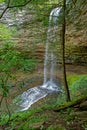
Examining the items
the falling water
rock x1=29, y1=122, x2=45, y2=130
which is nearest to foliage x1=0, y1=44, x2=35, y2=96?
rock x1=29, y1=122, x2=45, y2=130

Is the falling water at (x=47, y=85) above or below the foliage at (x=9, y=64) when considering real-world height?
below

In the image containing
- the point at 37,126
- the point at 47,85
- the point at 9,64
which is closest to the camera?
the point at 9,64

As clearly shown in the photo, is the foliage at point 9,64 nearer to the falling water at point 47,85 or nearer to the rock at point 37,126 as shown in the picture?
the rock at point 37,126

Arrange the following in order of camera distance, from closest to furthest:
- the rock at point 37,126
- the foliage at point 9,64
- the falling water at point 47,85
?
1. the foliage at point 9,64
2. the rock at point 37,126
3. the falling water at point 47,85

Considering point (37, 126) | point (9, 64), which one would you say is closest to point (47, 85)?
point (37, 126)

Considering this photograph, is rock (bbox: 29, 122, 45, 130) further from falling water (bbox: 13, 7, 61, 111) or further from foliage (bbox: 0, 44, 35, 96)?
falling water (bbox: 13, 7, 61, 111)

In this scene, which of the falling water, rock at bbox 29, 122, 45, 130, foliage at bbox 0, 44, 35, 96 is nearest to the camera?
foliage at bbox 0, 44, 35, 96

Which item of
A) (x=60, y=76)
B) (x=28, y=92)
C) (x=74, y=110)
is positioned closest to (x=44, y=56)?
(x=60, y=76)

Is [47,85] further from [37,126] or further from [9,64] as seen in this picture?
[9,64]

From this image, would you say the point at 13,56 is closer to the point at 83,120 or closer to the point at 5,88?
the point at 5,88

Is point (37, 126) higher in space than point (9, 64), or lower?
lower

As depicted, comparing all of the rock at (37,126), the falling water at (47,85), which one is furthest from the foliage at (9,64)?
the falling water at (47,85)

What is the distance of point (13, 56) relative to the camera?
4.77 m

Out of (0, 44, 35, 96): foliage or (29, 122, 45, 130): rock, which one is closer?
(0, 44, 35, 96): foliage
